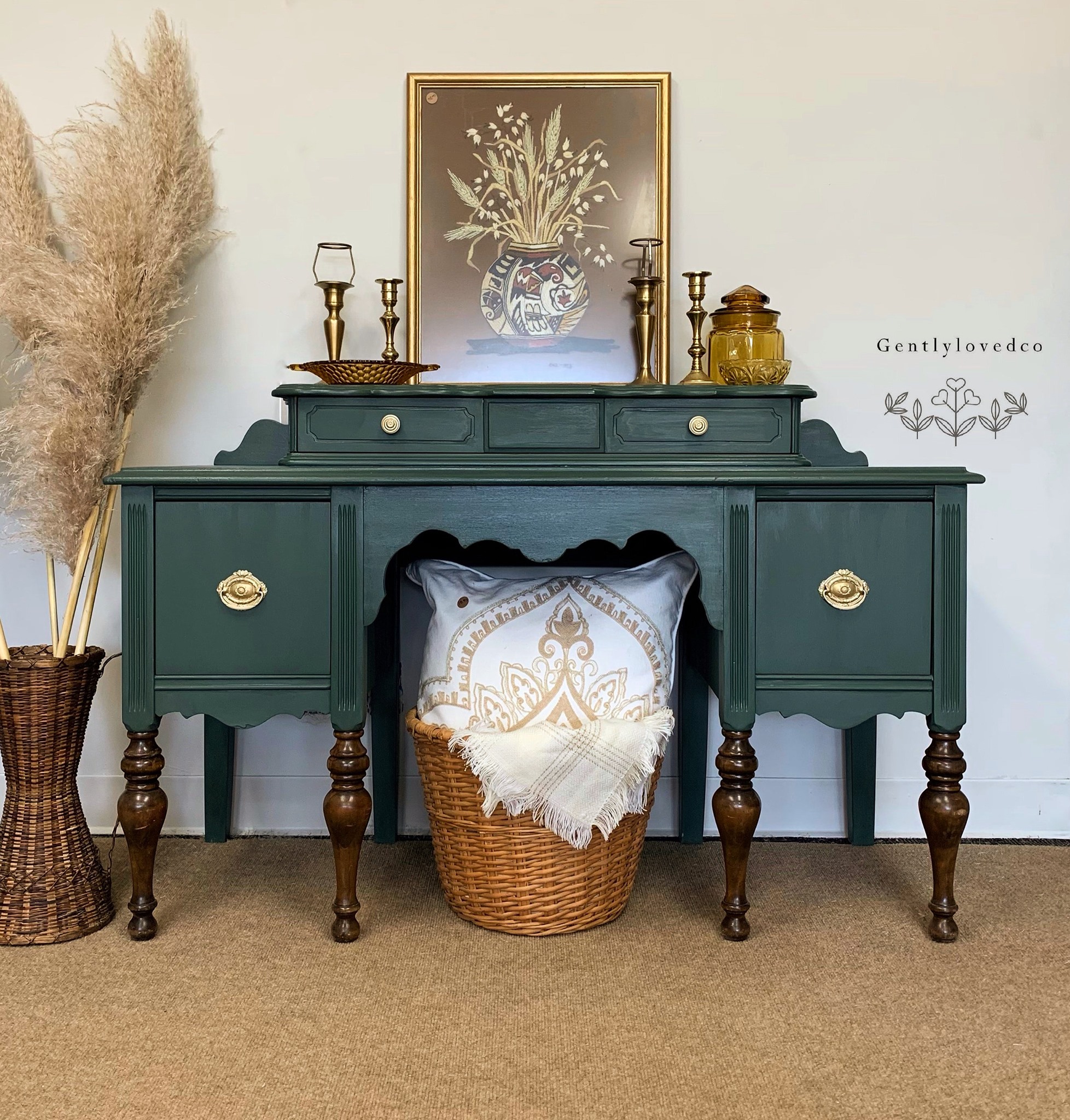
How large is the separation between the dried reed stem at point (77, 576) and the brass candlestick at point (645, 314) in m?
1.13

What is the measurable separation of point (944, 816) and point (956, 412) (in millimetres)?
968

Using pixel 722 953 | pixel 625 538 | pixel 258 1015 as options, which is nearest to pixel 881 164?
pixel 625 538

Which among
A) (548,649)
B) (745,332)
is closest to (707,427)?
(745,332)

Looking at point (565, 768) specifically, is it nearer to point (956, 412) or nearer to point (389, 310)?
point (389, 310)

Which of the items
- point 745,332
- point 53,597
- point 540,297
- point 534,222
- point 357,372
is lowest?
point 53,597

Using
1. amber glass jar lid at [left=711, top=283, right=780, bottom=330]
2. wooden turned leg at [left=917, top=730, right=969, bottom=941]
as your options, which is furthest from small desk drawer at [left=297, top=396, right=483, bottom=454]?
wooden turned leg at [left=917, top=730, right=969, bottom=941]

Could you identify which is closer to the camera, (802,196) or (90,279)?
(90,279)

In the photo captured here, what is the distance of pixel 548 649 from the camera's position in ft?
5.75

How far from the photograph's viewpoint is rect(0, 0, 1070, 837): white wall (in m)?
2.19

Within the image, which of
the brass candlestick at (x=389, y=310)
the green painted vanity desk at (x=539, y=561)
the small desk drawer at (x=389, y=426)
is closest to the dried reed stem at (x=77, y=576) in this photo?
the green painted vanity desk at (x=539, y=561)

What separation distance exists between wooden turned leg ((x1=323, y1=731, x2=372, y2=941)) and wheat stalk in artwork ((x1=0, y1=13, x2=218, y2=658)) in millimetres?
584

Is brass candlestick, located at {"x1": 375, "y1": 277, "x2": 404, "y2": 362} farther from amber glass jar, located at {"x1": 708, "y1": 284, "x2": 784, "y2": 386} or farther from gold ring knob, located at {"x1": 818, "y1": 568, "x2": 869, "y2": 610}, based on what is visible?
gold ring knob, located at {"x1": 818, "y1": 568, "x2": 869, "y2": 610}

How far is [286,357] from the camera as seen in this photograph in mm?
2236

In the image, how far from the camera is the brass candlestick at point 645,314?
80.7 inches
